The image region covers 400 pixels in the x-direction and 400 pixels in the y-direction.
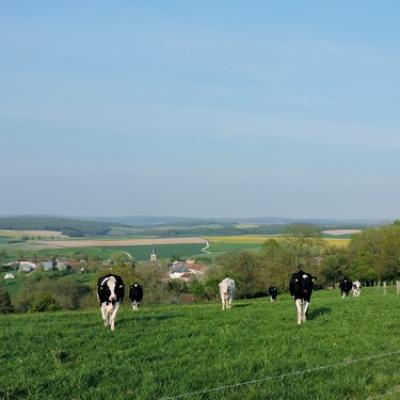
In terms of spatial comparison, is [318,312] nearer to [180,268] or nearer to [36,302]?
[36,302]


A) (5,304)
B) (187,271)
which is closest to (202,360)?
(5,304)

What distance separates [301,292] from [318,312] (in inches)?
111

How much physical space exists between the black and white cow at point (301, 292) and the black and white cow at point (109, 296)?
6143 mm

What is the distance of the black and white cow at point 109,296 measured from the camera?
62.6 feet

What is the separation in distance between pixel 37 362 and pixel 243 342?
5490mm

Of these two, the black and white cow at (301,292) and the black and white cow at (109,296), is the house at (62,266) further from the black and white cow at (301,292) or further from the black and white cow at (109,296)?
the black and white cow at (301,292)

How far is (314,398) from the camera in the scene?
10.6m

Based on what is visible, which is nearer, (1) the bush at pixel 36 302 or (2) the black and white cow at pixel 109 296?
(2) the black and white cow at pixel 109 296

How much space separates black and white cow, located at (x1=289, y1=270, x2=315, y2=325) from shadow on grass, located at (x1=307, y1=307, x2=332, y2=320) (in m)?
0.70

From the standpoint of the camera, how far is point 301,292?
68.4 feet

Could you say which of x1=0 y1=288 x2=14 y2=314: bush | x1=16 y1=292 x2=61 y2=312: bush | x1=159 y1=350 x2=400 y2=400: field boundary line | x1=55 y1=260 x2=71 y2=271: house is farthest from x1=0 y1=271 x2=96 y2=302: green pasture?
x1=159 y1=350 x2=400 y2=400: field boundary line

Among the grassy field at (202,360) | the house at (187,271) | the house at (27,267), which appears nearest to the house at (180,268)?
the house at (187,271)

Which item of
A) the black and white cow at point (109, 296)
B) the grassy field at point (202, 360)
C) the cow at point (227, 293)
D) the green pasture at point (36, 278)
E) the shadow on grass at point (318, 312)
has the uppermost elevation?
the black and white cow at point (109, 296)

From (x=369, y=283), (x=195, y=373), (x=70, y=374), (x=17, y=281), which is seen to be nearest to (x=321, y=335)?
(x=195, y=373)
